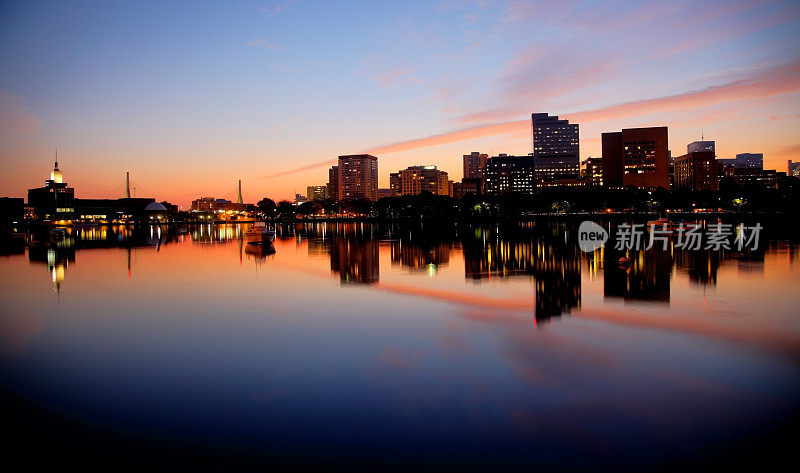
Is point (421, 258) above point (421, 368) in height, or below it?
above

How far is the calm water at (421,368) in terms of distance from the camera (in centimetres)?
920

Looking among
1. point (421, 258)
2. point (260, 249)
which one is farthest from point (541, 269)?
point (260, 249)

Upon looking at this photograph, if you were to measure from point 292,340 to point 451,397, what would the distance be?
7246mm

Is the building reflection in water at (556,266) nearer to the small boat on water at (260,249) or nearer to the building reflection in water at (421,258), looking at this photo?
the building reflection in water at (421,258)

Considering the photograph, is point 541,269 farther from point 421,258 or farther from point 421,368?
point 421,368

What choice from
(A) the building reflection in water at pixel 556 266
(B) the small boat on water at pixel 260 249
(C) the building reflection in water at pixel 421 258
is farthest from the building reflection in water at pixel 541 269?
(B) the small boat on water at pixel 260 249

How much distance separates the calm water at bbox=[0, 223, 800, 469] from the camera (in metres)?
9.20

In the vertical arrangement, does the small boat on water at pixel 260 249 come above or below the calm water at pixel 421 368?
above

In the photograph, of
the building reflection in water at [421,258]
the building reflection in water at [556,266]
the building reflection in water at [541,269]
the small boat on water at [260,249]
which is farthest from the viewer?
the small boat on water at [260,249]

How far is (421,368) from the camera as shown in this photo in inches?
530

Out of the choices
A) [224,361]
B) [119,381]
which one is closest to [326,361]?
[224,361]

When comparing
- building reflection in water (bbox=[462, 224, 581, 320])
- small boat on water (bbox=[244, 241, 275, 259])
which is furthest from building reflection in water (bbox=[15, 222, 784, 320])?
small boat on water (bbox=[244, 241, 275, 259])

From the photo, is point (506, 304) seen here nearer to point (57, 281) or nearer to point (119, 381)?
point (119, 381)

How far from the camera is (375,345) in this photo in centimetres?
1584
